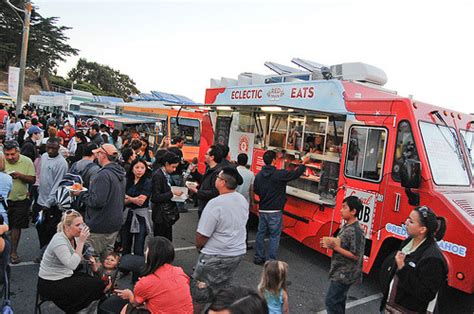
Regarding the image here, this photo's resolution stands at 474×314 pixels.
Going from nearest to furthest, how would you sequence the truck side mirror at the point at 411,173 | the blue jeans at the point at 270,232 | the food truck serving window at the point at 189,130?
the truck side mirror at the point at 411,173 < the blue jeans at the point at 270,232 < the food truck serving window at the point at 189,130

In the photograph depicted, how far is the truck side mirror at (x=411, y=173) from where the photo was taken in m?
4.37

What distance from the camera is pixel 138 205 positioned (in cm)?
464

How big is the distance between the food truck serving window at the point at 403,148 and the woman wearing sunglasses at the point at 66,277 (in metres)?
3.92

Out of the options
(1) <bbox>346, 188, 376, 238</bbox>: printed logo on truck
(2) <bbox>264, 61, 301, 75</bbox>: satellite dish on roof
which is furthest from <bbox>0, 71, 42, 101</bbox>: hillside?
(1) <bbox>346, 188, 376, 238</bbox>: printed logo on truck

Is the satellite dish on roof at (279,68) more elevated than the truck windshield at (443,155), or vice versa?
the satellite dish on roof at (279,68)

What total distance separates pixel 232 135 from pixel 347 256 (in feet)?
16.3

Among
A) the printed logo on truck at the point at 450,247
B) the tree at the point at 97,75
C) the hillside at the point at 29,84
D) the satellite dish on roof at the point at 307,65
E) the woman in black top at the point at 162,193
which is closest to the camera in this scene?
the printed logo on truck at the point at 450,247

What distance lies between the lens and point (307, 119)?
6.65 m

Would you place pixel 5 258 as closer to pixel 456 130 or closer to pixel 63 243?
pixel 63 243

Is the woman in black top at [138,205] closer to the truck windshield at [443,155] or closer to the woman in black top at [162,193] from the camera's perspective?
the woman in black top at [162,193]

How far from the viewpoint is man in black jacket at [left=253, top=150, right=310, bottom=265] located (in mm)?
5684

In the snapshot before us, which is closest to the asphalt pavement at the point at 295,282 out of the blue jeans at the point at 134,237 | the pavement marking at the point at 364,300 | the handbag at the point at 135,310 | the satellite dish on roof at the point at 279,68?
the pavement marking at the point at 364,300

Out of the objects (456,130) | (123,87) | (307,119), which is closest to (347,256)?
(456,130)

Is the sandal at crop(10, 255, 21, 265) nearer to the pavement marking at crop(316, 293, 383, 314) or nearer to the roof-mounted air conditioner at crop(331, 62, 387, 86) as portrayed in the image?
the pavement marking at crop(316, 293, 383, 314)
